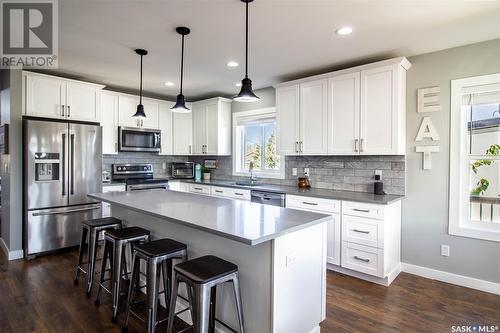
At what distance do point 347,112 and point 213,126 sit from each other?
258 cm

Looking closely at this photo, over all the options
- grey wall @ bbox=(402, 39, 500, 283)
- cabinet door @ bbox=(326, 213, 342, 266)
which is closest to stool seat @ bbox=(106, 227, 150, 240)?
cabinet door @ bbox=(326, 213, 342, 266)

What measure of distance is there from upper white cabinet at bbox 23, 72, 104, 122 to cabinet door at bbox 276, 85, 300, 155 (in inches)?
110

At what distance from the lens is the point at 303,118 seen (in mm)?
3842

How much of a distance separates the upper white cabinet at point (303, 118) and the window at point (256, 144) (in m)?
0.53

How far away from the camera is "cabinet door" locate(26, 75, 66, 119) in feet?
12.0

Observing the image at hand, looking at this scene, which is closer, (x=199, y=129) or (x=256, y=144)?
(x=256, y=144)

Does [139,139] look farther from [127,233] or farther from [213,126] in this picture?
[127,233]

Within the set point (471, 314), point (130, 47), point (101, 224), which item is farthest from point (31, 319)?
point (471, 314)

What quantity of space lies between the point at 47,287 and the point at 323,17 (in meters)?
3.70

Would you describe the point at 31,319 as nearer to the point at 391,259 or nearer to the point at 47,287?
the point at 47,287

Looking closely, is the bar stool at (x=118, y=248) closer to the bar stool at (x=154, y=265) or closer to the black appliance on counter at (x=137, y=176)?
the bar stool at (x=154, y=265)

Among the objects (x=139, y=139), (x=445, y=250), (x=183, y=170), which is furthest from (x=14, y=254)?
(x=445, y=250)

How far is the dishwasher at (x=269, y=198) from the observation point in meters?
3.72

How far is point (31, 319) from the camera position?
2.29 metres
